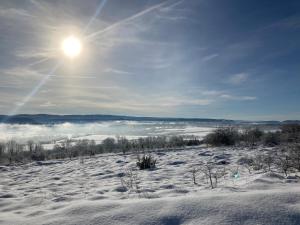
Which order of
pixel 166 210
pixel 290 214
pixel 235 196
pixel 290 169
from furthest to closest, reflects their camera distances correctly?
pixel 290 169, pixel 235 196, pixel 166 210, pixel 290 214

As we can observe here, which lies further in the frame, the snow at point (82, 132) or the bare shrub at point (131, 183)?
the snow at point (82, 132)

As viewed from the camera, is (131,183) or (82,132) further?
(82,132)

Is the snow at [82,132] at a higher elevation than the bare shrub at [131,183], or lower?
lower

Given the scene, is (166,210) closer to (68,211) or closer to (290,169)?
(68,211)

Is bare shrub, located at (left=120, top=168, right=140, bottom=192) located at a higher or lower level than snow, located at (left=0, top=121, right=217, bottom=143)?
higher

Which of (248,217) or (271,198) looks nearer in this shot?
(248,217)

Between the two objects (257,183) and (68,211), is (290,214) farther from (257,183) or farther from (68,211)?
(68,211)

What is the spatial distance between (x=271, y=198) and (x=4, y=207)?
12.3ft

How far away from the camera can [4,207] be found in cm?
377

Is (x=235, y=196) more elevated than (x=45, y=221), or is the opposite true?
(x=235, y=196)

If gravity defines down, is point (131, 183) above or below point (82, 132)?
above

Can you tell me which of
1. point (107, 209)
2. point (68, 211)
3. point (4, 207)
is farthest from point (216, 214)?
point (4, 207)

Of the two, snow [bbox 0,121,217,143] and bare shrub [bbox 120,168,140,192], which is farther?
snow [bbox 0,121,217,143]

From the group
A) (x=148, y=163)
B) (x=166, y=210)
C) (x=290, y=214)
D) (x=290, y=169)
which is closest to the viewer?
(x=290, y=214)
